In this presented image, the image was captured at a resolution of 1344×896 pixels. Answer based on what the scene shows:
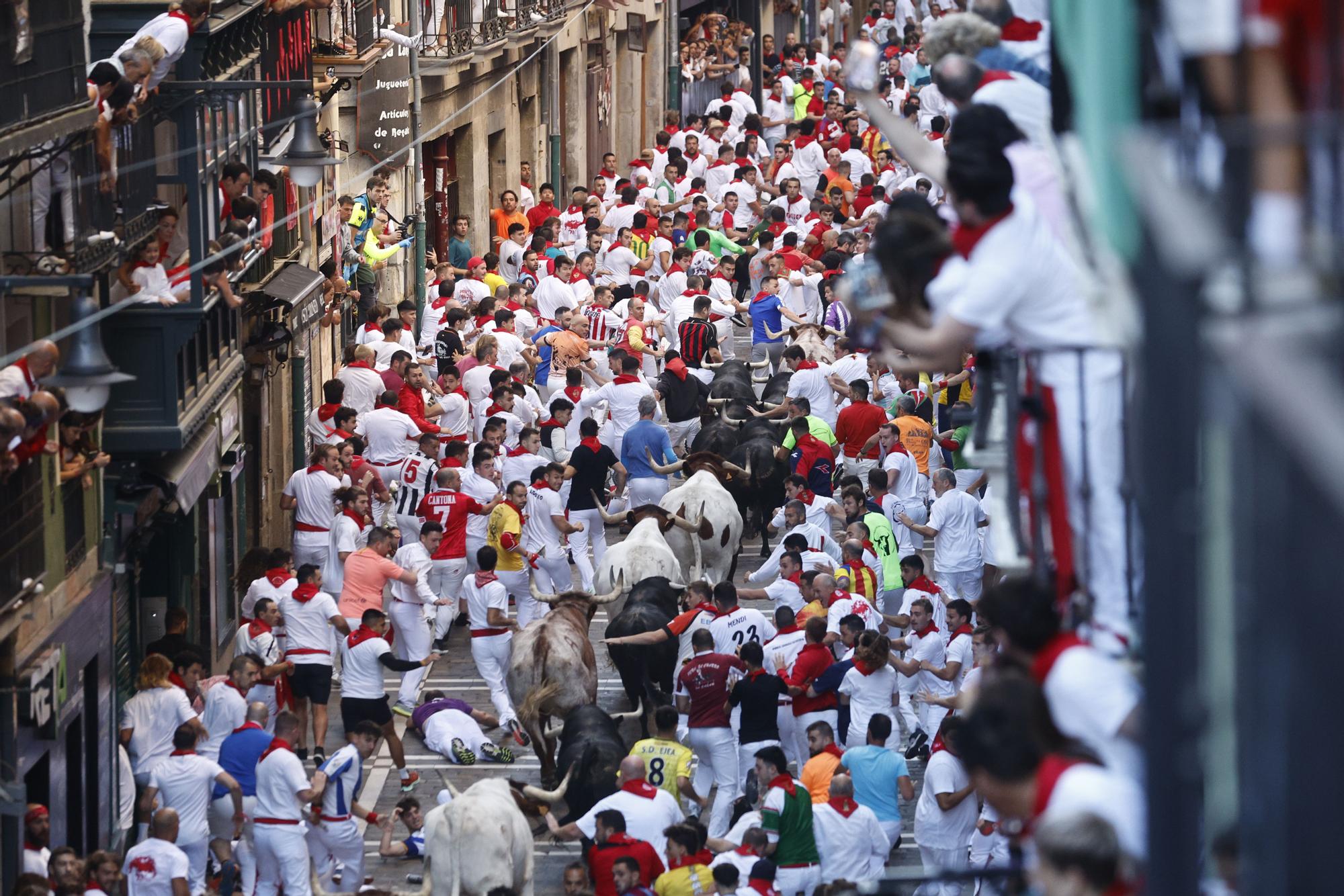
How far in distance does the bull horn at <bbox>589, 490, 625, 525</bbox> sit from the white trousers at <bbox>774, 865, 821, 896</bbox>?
20.8ft

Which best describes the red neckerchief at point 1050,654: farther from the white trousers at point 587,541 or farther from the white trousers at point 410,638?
the white trousers at point 587,541

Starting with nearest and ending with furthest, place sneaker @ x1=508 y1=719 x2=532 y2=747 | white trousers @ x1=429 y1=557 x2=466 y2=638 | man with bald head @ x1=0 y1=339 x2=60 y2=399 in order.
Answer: man with bald head @ x1=0 y1=339 x2=60 y2=399
sneaker @ x1=508 y1=719 x2=532 y2=747
white trousers @ x1=429 y1=557 x2=466 y2=638

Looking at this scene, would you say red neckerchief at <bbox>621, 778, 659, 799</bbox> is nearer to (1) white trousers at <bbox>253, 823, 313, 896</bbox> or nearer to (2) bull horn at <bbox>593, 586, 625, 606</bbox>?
(1) white trousers at <bbox>253, 823, 313, 896</bbox>

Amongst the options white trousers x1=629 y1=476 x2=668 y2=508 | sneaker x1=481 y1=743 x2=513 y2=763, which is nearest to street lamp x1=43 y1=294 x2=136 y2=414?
sneaker x1=481 y1=743 x2=513 y2=763

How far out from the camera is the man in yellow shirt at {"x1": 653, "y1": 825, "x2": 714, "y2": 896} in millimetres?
12984

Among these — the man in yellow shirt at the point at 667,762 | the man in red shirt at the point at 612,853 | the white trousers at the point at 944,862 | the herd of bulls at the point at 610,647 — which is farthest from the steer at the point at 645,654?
the man in red shirt at the point at 612,853

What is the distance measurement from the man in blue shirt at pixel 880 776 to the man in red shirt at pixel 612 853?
1.77 metres

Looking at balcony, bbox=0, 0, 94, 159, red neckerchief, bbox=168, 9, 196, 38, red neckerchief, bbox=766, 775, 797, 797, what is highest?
red neckerchief, bbox=168, 9, 196, 38

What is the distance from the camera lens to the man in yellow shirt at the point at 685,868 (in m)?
13.0

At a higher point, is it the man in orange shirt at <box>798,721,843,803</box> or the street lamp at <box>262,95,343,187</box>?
the street lamp at <box>262,95,343,187</box>

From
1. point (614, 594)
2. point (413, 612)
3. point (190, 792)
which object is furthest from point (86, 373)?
point (614, 594)

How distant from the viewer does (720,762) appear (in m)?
15.9

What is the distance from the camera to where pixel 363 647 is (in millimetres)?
16391

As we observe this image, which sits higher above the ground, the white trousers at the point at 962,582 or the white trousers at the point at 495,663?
the white trousers at the point at 962,582
